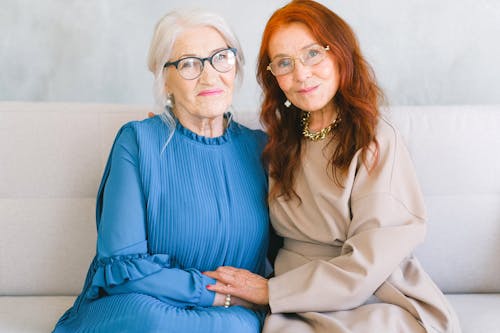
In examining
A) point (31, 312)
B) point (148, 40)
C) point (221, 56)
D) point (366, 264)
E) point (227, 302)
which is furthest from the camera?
point (148, 40)

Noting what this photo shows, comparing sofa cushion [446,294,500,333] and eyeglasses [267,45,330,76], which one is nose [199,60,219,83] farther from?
sofa cushion [446,294,500,333]

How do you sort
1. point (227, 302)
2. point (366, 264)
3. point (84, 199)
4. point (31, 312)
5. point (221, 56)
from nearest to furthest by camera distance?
point (366, 264)
point (227, 302)
point (221, 56)
point (31, 312)
point (84, 199)

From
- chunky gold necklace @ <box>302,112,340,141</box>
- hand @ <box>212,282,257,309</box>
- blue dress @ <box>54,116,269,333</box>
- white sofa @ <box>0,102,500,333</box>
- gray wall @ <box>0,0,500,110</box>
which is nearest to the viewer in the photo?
blue dress @ <box>54,116,269,333</box>

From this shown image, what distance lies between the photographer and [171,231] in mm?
1982

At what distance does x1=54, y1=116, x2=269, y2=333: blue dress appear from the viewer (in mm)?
1848

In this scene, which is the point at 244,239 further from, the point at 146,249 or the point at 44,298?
the point at 44,298

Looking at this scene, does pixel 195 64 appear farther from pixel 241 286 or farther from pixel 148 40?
pixel 148 40

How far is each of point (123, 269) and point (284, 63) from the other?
2.61 ft

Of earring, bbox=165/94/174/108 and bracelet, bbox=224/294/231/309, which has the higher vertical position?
earring, bbox=165/94/174/108

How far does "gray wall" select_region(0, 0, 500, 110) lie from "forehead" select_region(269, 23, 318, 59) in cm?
83

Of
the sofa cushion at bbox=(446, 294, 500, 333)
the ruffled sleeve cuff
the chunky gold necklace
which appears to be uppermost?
the chunky gold necklace

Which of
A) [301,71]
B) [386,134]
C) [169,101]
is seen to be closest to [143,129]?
[169,101]

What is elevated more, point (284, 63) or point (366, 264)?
point (284, 63)

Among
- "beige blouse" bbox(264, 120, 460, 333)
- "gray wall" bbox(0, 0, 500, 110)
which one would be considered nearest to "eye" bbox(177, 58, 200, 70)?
"beige blouse" bbox(264, 120, 460, 333)
